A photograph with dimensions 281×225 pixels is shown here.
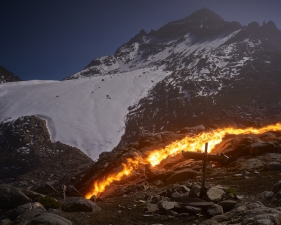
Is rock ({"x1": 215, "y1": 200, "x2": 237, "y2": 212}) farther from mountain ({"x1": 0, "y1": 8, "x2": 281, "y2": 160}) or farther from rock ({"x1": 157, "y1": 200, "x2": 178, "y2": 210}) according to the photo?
mountain ({"x1": 0, "y1": 8, "x2": 281, "y2": 160})

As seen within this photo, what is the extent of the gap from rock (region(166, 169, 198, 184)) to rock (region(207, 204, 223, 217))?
29.0 feet

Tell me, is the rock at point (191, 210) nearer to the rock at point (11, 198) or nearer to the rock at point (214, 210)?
the rock at point (214, 210)

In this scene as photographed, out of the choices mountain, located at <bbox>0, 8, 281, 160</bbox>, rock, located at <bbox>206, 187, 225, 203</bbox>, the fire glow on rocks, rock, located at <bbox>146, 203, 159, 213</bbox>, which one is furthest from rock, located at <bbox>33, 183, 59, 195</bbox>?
mountain, located at <bbox>0, 8, 281, 160</bbox>

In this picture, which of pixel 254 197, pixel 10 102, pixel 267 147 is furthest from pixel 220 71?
pixel 254 197

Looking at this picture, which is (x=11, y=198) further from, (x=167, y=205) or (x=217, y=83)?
(x=217, y=83)

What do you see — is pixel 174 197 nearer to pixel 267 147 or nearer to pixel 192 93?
pixel 267 147

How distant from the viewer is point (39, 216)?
10.3 metres

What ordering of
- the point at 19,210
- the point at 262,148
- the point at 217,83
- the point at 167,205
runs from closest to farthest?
the point at 19,210, the point at 167,205, the point at 262,148, the point at 217,83

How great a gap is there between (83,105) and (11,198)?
53.4m

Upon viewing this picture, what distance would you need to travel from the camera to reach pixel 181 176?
20.7 m

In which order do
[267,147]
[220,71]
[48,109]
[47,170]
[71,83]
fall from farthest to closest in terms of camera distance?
[71,83] < [220,71] < [48,109] < [47,170] < [267,147]

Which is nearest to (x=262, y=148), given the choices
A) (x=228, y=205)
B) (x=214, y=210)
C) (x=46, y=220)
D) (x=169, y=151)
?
(x=169, y=151)

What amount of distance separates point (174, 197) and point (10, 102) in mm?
63980

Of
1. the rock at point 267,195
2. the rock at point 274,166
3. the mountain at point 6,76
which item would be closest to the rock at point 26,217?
the rock at point 267,195
